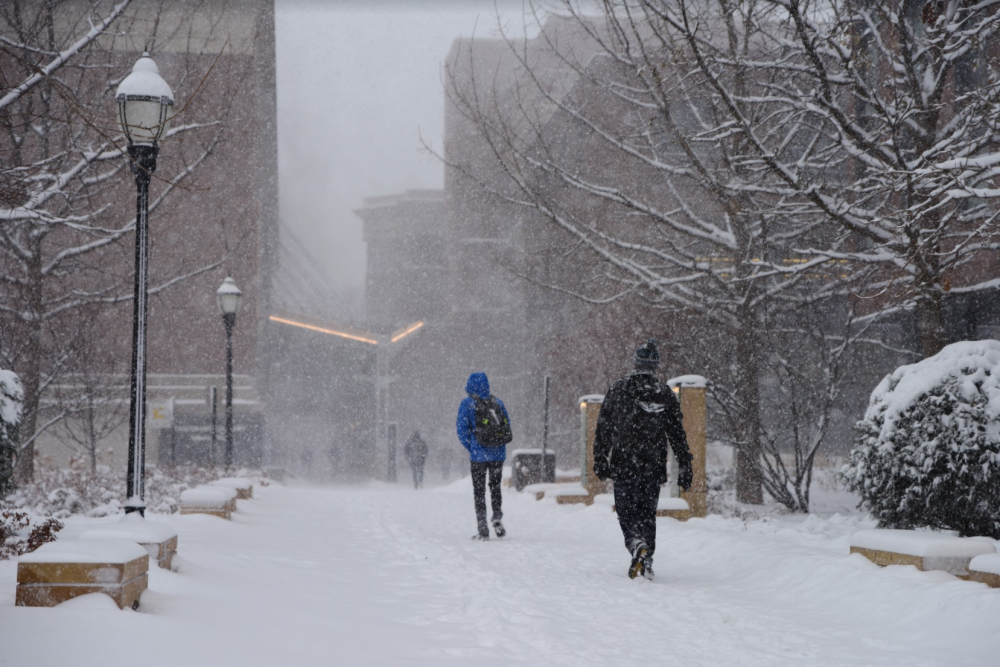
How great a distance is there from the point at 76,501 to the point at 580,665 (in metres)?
8.53

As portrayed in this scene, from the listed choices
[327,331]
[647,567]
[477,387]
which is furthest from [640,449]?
[327,331]

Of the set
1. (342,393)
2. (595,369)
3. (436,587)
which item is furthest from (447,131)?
(436,587)

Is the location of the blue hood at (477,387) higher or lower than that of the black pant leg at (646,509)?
higher

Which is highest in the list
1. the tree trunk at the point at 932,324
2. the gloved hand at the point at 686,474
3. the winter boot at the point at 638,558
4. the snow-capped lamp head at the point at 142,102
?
the snow-capped lamp head at the point at 142,102

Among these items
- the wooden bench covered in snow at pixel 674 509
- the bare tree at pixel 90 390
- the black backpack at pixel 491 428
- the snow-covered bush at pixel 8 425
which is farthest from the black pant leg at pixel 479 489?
the bare tree at pixel 90 390

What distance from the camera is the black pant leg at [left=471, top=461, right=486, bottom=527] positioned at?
9320 mm

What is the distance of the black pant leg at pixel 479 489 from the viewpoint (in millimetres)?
9320

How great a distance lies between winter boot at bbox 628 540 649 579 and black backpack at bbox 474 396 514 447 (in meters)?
2.94

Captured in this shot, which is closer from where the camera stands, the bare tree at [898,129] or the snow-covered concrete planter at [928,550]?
the snow-covered concrete planter at [928,550]

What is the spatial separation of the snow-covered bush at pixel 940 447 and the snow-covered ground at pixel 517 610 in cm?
66

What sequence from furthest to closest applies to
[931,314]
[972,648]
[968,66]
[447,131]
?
[447,131] < [968,66] < [931,314] < [972,648]

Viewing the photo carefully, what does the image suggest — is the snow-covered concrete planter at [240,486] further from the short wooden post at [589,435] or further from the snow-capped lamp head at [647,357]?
the snow-capped lamp head at [647,357]

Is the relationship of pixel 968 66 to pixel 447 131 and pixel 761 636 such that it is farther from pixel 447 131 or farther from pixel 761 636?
pixel 447 131

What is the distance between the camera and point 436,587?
6.27m
